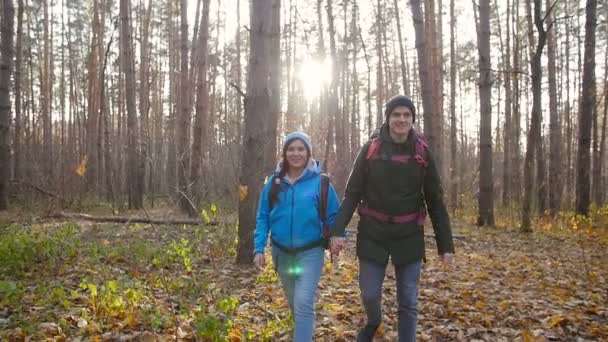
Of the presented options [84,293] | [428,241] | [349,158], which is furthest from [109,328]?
[349,158]

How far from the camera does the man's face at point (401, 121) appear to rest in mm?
3361

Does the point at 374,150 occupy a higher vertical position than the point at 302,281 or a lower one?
higher

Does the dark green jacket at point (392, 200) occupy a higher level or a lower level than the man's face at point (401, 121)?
lower

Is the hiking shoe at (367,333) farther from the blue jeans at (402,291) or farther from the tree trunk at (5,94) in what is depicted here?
the tree trunk at (5,94)

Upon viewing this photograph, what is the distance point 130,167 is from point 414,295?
12.1m

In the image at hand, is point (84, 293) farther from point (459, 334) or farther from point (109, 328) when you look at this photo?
point (459, 334)

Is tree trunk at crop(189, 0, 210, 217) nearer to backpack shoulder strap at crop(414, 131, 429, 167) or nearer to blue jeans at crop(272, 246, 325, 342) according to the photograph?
blue jeans at crop(272, 246, 325, 342)

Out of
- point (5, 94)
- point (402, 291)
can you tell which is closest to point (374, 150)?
point (402, 291)

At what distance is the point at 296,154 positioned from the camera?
11.5ft

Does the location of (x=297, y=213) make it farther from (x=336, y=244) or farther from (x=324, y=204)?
(x=336, y=244)

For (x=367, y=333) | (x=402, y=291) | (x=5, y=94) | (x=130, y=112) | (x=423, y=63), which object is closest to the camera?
(x=402, y=291)

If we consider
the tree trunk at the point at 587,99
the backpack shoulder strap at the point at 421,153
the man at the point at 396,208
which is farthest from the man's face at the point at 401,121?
the tree trunk at the point at 587,99

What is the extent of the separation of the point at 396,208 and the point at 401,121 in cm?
63

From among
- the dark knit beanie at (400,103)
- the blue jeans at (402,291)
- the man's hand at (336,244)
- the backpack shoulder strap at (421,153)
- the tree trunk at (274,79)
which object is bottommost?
the blue jeans at (402,291)
